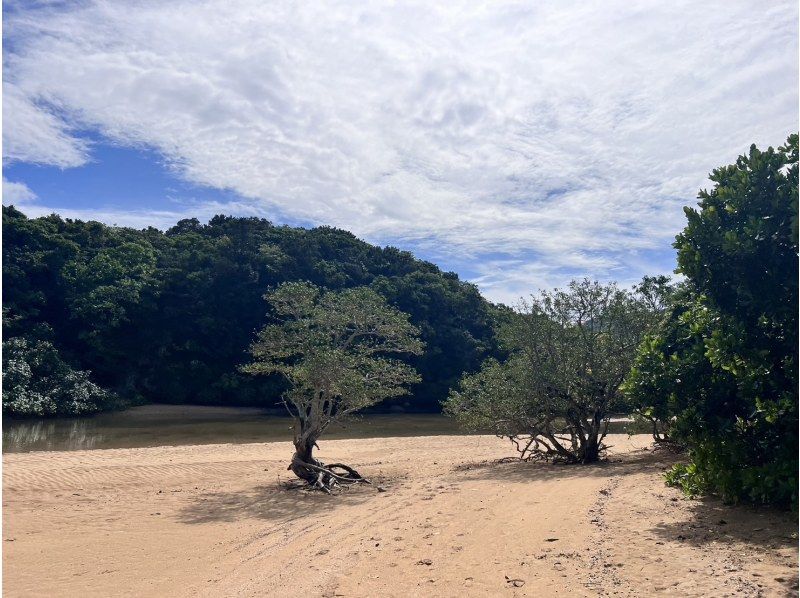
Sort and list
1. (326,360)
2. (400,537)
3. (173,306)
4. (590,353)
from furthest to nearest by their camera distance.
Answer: (173,306), (590,353), (326,360), (400,537)

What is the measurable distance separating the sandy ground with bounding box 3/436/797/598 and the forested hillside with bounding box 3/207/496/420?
1013 inches

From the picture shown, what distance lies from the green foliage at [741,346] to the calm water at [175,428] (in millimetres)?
18613

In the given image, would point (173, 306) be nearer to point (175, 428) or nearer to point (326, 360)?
point (175, 428)

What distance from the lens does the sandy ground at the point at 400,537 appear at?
6129 mm

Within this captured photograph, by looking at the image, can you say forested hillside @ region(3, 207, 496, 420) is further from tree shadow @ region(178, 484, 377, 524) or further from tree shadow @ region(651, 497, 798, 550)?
tree shadow @ region(651, 497, 798, 550)

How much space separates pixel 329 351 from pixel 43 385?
30.0 meters

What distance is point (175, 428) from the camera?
3111cm

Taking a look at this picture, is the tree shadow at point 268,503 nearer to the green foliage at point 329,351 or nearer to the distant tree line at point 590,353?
the distant tree line at point 590,353

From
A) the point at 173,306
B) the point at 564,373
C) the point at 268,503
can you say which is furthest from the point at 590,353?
the point at 173,306

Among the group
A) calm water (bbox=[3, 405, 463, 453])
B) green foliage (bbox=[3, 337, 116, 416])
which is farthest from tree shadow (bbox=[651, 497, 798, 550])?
green foliage (bbox=[3, 337, 116, 416])

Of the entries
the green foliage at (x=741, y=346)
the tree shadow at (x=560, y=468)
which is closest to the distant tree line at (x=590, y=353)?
the green foliage at (x=741, y=346)

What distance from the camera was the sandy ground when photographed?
6.13m

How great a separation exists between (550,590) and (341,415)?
8.44m

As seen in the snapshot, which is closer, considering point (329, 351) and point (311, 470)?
point (329, 351)
